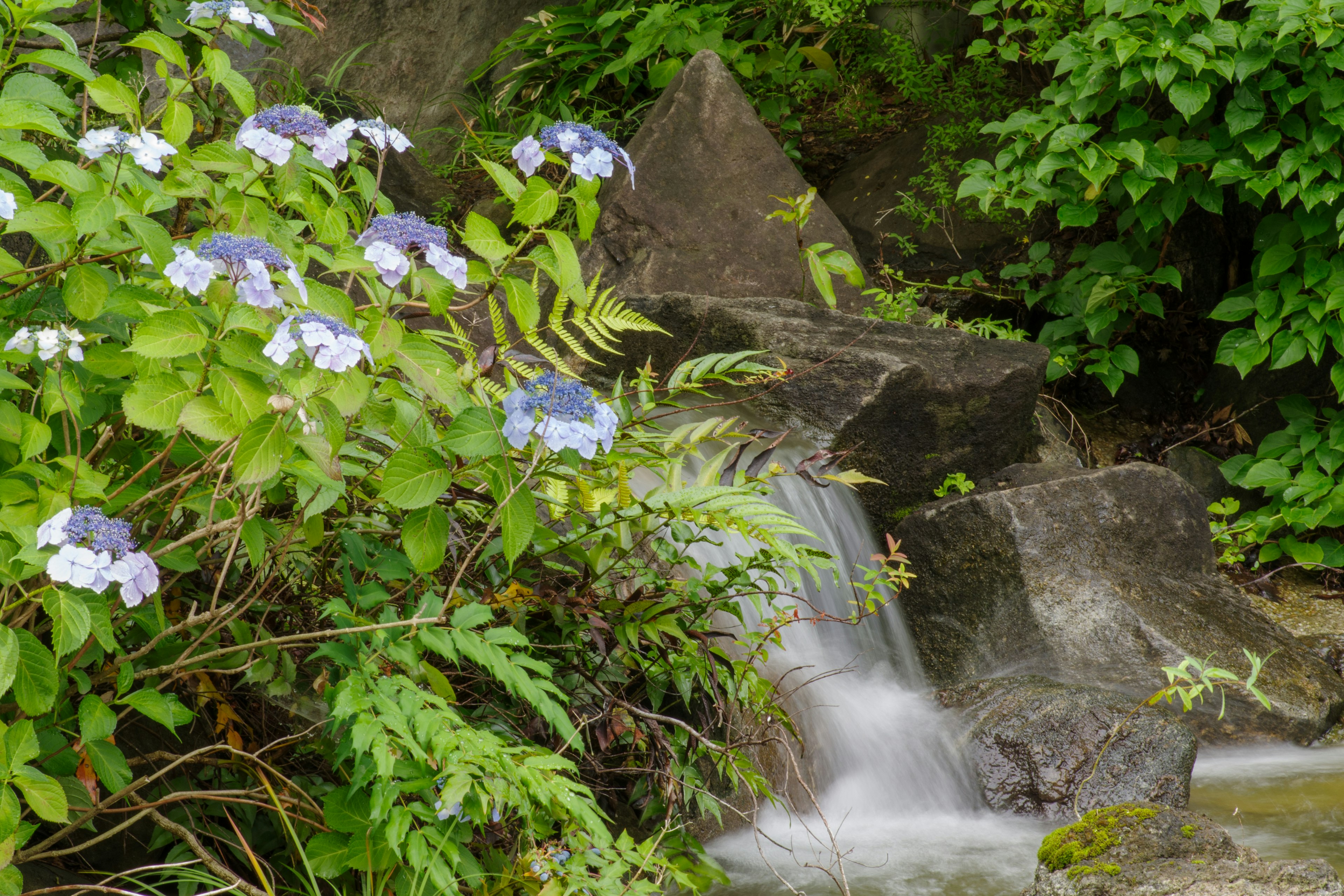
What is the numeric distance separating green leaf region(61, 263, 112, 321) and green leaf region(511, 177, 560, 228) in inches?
22.3

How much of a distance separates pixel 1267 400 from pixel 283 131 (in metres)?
5.11

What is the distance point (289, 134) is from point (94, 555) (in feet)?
2.46

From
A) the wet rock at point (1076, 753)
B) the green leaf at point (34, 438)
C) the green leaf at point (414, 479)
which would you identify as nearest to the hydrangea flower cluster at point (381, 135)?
the green leaf at point (414, 479)

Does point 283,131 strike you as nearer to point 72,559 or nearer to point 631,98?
point 72,559

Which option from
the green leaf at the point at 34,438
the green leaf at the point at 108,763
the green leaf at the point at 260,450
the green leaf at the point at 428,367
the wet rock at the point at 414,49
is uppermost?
the wet rock at the point at 414,49

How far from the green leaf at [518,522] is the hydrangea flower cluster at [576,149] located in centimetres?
50

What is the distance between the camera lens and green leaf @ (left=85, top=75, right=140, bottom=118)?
1631 millimetres

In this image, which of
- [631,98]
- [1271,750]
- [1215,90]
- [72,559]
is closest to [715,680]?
[72,559]

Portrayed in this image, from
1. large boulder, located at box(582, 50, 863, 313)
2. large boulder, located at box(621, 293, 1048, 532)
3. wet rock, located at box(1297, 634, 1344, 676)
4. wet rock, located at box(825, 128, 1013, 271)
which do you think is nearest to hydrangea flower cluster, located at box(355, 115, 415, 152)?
large boulder, located at box(621, 293, 1048, 532)

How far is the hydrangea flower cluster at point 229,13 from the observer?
174 cm

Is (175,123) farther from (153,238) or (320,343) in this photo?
(320,343)

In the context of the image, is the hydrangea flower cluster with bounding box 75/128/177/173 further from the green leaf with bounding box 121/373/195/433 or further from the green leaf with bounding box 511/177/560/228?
the green leaf with bounding box 511/177/560/228

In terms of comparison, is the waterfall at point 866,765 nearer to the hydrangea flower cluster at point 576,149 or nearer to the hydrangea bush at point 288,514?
the hydrangea bush at point 288,514

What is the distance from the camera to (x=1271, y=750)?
11.6ft
